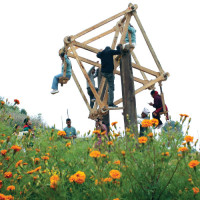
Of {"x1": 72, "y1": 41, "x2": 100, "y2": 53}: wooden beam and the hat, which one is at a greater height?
{"x1": 72, "y1": 41, "x2": 100, "y2": 53}: wooden beam

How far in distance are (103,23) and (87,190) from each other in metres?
5.49

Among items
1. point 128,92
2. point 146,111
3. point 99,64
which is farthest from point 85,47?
point 146,111

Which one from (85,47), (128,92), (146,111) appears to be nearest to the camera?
(128,92)

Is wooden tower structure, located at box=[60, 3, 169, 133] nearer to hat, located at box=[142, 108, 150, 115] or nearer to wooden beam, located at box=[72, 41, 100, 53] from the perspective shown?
wooden beam, located at box=[72, 41, 100, 53]

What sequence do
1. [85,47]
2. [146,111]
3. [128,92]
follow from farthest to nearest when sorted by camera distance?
[85,47] → [146,111] → [128,92]

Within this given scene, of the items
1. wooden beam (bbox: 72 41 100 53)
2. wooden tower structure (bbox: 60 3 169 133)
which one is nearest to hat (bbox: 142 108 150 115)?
wooden tower structure (bbox: 60 3 169 133)

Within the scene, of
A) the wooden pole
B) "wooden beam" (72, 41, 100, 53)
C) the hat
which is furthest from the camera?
"wooden beam" (72, 41, 100, 53)

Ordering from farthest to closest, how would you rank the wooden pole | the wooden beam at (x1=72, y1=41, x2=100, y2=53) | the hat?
the wooden beam at (x1=72, y1=41, x2=100, y2=53), the hat, the wooden pole

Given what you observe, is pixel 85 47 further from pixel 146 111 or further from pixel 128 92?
pixel 146 111

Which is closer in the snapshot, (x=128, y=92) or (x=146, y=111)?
(x=128, y=92)

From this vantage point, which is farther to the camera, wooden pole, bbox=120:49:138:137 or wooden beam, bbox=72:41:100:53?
wooden beam, bbox=72:41:100:53

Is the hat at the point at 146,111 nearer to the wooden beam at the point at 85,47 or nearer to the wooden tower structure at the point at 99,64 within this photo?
the wooden tower structure at the point at 99,64

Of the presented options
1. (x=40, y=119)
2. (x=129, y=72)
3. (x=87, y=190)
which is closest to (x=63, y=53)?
(x=129, y=72)

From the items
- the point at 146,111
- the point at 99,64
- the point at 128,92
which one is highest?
the point at 99,64
